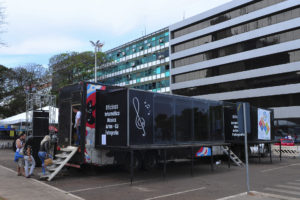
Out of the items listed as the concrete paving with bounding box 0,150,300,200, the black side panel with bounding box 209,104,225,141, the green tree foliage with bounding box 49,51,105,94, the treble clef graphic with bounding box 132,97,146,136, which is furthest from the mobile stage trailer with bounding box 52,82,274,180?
the green tree foliage with bounding box 49,51,105,94

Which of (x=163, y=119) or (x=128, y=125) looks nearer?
(x=128, y=125)

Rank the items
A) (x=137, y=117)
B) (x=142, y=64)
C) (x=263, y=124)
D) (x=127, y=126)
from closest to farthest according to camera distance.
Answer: (x=127, y=126), (x=137, y=117), (x=263, y=124), (x=142, y=64)

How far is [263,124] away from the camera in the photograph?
740 inches

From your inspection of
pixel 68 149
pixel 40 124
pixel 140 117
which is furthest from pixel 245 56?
pixel 68 149

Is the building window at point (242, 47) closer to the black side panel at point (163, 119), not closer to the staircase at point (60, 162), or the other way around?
the black side panel at point (163, 119)

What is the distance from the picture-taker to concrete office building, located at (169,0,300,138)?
3944cm

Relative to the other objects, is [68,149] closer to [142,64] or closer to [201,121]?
[201,121]

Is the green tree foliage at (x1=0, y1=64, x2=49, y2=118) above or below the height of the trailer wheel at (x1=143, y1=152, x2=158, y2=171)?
above

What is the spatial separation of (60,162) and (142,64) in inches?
1966

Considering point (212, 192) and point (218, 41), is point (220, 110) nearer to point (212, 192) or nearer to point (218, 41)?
point (212, 192)

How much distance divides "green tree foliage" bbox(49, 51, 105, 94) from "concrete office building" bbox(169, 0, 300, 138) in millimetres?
16129

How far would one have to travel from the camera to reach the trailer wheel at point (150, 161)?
39.1ft

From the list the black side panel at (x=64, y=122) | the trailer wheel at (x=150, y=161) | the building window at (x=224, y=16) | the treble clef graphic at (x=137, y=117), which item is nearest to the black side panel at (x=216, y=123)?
the trailer wheel at (x=150, y=161)

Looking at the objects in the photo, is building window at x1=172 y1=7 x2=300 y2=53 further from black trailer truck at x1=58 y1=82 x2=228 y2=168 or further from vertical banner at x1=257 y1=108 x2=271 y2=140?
black trailer truck at x1=58 y1=82 x2=228 y2=168
